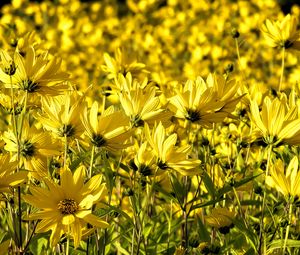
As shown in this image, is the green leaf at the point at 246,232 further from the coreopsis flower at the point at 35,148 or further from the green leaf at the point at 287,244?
the coreopsis flower at the point at 35,148

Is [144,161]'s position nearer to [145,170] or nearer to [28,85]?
[145,170]

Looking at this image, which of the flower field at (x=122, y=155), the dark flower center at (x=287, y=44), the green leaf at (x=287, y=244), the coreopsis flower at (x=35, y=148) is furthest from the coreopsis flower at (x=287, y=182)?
the dark flower center at (x=287, y=44)

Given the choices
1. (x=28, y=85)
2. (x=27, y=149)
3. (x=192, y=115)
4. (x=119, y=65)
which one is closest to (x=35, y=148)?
(x=27, y=149)

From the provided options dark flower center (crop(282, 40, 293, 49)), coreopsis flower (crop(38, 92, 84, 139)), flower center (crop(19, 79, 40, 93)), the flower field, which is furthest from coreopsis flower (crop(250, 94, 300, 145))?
dark flower center (crop(282, 40, 293, 49))

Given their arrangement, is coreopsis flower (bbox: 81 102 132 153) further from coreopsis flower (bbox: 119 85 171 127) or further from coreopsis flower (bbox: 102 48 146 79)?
coreopsis flower (bbox: 102 48 146 79)

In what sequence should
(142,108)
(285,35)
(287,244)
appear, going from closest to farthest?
(287,244), (142,108), (285,35)

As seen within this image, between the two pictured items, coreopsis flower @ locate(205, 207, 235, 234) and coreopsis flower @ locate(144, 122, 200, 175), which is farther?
coreopsis flower @ locate(205, 207, 235, 234)
